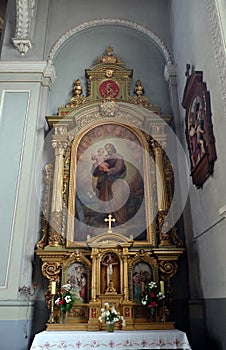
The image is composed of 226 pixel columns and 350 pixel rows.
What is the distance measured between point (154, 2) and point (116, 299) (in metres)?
5.59

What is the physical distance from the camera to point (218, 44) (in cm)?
352

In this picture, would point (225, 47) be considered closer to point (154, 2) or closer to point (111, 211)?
point (111, 211)

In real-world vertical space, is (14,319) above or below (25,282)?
below

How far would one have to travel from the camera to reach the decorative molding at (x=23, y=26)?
225 inches

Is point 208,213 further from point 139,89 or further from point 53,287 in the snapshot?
point 139,89

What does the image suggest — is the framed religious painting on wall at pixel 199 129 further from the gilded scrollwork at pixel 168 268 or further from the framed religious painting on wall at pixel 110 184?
the gilded scrollwork at pixel 168 268

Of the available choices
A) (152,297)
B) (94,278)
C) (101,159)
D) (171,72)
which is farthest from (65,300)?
(171,72)

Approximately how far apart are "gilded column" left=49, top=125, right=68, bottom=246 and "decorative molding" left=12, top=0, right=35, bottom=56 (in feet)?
5.72

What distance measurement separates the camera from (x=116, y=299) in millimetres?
4262

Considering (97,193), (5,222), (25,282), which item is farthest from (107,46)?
(25,282)

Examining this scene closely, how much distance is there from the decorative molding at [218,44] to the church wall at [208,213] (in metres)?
0.01

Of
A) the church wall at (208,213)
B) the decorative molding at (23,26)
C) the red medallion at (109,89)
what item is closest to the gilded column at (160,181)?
the church wall at (208,213)

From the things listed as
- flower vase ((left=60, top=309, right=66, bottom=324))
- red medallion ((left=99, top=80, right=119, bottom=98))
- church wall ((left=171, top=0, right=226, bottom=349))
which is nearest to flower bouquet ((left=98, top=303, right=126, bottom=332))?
flower vase ((left=60, top=309, right=66, bottom=324))

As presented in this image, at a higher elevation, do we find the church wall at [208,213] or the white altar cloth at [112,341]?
the church wall at [208,213]
